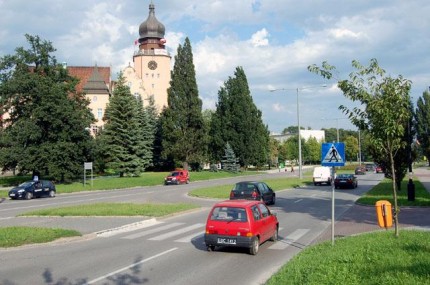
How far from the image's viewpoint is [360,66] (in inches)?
547

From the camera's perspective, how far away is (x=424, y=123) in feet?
258

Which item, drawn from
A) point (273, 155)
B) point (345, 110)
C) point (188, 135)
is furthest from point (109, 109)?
point (273, 155)

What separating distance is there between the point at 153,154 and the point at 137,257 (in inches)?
2672

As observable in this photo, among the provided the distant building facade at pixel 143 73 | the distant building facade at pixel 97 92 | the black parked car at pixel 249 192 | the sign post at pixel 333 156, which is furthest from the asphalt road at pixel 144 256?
the distant building facade at pixel 143 73

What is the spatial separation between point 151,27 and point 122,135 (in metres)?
41.3

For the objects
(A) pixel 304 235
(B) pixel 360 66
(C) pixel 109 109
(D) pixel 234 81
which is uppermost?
(D) pixel 234 81

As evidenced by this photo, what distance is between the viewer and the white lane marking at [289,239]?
45.4 ft

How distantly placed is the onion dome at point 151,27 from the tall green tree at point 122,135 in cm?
3512

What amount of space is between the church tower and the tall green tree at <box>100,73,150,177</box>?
102ft

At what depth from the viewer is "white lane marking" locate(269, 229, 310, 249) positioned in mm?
13836

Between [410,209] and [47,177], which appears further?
[47,177]

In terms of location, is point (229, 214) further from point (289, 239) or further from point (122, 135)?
point (122, 135)

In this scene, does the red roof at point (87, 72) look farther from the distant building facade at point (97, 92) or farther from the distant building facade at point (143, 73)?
the distant building facade at point (97, 92)

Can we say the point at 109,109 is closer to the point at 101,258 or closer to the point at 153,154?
the point at 153,154
